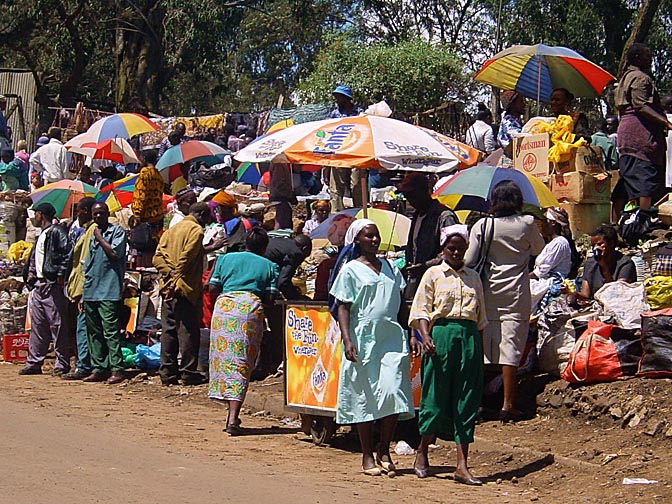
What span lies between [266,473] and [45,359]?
7287mm

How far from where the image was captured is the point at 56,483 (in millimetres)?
7238

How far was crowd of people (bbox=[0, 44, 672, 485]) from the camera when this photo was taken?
316 inches

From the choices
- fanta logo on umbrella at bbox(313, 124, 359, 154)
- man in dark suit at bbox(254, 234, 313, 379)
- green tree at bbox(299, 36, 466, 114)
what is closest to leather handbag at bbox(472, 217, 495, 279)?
fanta logo on umbrella at bbox(313, 124, 359, 154)

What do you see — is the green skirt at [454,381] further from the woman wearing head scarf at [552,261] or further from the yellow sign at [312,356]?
the woman wearing head scarf at [552,261]

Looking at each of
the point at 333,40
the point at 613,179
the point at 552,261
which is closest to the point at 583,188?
the point at 613,179

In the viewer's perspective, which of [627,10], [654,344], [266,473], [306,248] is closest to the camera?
[266,473]

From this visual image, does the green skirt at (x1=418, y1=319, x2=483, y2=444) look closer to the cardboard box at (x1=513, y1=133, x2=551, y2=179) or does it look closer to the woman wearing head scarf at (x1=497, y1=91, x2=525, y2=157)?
the cardboard box at (x1=513, y1=133, x2=551, y2=179)

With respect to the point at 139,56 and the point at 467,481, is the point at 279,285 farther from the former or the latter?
the point at 139,56

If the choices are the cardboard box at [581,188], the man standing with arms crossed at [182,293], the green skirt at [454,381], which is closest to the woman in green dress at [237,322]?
the man standing with arms crossed at [182,293]

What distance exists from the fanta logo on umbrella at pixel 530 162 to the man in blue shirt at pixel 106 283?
505 centimetres

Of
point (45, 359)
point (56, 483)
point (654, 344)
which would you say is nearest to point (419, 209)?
point (654, 344)

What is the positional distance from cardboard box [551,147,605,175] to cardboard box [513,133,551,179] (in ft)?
0.71

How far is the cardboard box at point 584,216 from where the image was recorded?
13.1 m

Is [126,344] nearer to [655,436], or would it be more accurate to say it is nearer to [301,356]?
[301,356]
